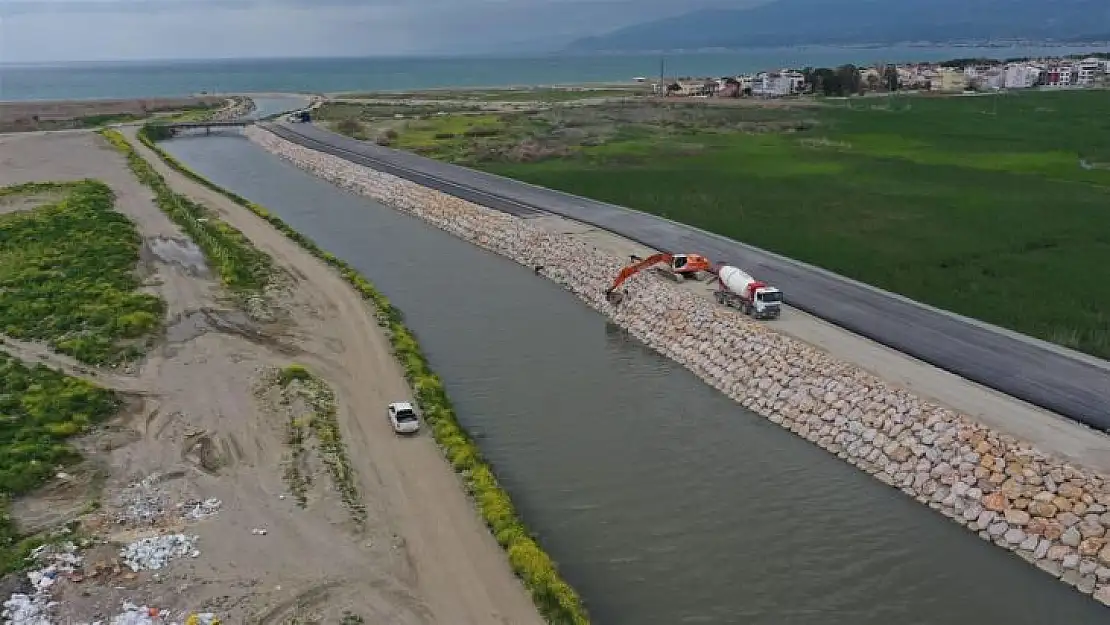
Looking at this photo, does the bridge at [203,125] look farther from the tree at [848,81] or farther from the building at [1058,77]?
the building at [1058,77]

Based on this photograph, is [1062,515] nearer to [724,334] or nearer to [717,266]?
[724,334]

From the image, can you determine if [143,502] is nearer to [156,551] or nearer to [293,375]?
[156,551]

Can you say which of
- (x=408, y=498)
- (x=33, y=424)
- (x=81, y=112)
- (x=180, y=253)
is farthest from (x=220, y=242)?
(x=81, y=112)

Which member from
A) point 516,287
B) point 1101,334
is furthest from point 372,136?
point 1101,334

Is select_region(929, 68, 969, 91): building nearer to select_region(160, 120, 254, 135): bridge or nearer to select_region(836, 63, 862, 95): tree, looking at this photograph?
select_region(836, 63, 862, 95): tree

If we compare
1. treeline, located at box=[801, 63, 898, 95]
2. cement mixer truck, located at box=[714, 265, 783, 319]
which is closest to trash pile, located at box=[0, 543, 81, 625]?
cement mixer truck, located at box=[714, 265, 783, 319]

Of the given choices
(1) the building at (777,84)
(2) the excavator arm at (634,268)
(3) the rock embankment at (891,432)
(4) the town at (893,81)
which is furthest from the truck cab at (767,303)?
(1) the building at (777,84)
